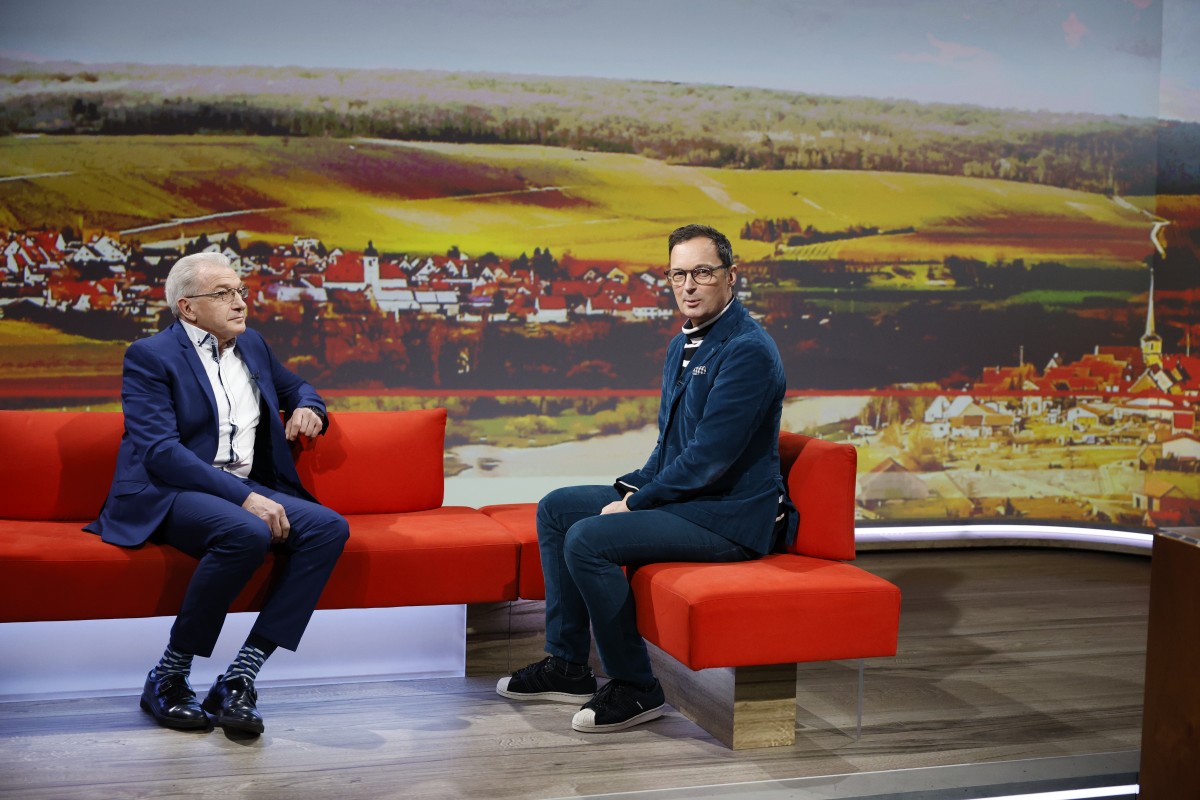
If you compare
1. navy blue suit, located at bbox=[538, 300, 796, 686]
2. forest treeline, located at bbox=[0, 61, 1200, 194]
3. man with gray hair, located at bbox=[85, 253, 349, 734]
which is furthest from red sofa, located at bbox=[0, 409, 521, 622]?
forest treeline, located at bbox=[0, 61, 1200, 194]

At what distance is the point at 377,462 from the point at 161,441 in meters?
0.84

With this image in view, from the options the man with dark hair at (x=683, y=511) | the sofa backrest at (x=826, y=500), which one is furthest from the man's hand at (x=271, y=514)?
the sofa backrest at (x=826, y=500)

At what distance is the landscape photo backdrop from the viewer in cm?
518

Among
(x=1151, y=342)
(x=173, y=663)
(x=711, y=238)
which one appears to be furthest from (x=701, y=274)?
(x=1151, y=342)

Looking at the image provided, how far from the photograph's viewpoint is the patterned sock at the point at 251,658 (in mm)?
3061

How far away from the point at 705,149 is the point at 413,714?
3623 mm

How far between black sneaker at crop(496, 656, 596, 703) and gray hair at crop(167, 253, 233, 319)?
1.48 meters

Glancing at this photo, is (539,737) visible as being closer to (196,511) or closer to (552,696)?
(552,696)

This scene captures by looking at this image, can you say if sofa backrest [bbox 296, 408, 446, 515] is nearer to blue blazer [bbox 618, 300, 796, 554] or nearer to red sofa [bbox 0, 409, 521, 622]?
red sofa [bbox 0, 409, 521, 622]

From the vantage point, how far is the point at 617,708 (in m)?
→ 3.10

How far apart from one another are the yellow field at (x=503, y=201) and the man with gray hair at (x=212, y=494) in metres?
2.02

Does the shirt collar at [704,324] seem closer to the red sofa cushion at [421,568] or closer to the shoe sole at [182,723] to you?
the red sofa cushion at [421,568]

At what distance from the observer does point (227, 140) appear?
5277mm

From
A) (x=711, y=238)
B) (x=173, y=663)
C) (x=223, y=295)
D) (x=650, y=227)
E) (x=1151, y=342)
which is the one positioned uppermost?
(x=650, y=227)
